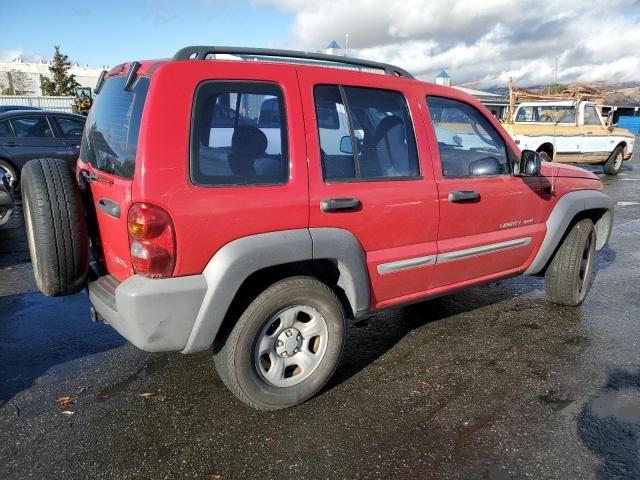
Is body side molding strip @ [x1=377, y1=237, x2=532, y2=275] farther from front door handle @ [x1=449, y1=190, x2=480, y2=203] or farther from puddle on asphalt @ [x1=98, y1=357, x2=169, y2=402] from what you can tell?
puddle on asphalt @ [x1=98, y1=357, x2=169, y2=402]

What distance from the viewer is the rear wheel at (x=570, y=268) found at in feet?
14.2

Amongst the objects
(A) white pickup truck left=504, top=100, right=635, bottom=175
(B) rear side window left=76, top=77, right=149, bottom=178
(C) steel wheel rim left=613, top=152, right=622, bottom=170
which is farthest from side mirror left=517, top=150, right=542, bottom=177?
(C) steel wheel rim left=613, top=152, right=622, bottom=170

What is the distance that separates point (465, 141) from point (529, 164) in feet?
1.58

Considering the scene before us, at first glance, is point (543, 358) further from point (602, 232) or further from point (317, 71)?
point (317, 71)

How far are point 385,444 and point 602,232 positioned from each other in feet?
10.8

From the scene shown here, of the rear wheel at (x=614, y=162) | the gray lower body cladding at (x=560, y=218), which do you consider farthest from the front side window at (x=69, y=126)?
the rear wheel at (x=614, y=162)

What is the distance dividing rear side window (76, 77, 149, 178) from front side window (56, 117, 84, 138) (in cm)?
702

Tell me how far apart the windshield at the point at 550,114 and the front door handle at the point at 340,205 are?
12.1 m

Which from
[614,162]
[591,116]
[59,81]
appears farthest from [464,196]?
[59,81]

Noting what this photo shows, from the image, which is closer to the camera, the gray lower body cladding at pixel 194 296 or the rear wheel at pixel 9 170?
the gray lower body cladding at pixel 194 296

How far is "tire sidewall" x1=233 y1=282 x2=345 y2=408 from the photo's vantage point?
265 centimetres

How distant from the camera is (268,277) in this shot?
2.78 m

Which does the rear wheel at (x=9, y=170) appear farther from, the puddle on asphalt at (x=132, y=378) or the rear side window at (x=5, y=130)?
the puddle on asphalt at (x=132, y=378)

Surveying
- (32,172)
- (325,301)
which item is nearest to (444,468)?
(325,301)
